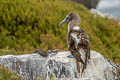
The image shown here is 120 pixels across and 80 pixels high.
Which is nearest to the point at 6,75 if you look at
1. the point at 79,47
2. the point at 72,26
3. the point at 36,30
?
the point at 79,47

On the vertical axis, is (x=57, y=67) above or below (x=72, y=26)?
below

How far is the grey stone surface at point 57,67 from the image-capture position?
7980 millimetres

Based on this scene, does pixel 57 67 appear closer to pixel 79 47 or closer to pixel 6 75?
pixel 79 47

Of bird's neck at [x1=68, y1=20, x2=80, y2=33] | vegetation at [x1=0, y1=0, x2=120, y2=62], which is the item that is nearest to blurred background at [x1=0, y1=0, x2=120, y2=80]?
vegetation at [x1=0, y1=0, x2=120, y2=62]

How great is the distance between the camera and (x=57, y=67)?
805 centimetres

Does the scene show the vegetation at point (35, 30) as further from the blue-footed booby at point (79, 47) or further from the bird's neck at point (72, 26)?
the blue-footed booby at point (79, 47)

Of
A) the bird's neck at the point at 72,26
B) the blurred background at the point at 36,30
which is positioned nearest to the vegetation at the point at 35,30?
the blurred background at the point at 36,30

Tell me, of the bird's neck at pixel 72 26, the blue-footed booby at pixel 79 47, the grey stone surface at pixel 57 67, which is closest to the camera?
the blue-footed booby at pixel 79 47

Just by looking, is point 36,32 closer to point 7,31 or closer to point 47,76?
point 7,31

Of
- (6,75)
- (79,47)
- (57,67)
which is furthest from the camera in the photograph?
(57,67)

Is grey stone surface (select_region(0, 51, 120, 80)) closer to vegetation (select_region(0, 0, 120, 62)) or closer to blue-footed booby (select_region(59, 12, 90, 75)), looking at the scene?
blue-footed booby (select_region(59, 12, 90, 75))

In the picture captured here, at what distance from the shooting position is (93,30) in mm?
18891

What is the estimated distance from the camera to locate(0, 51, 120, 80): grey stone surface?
798 cm

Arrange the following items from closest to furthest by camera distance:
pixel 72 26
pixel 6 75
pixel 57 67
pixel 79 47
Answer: pixel 6 75 < pixel 79 47 < pixel 57 67 < pixel 72 26
